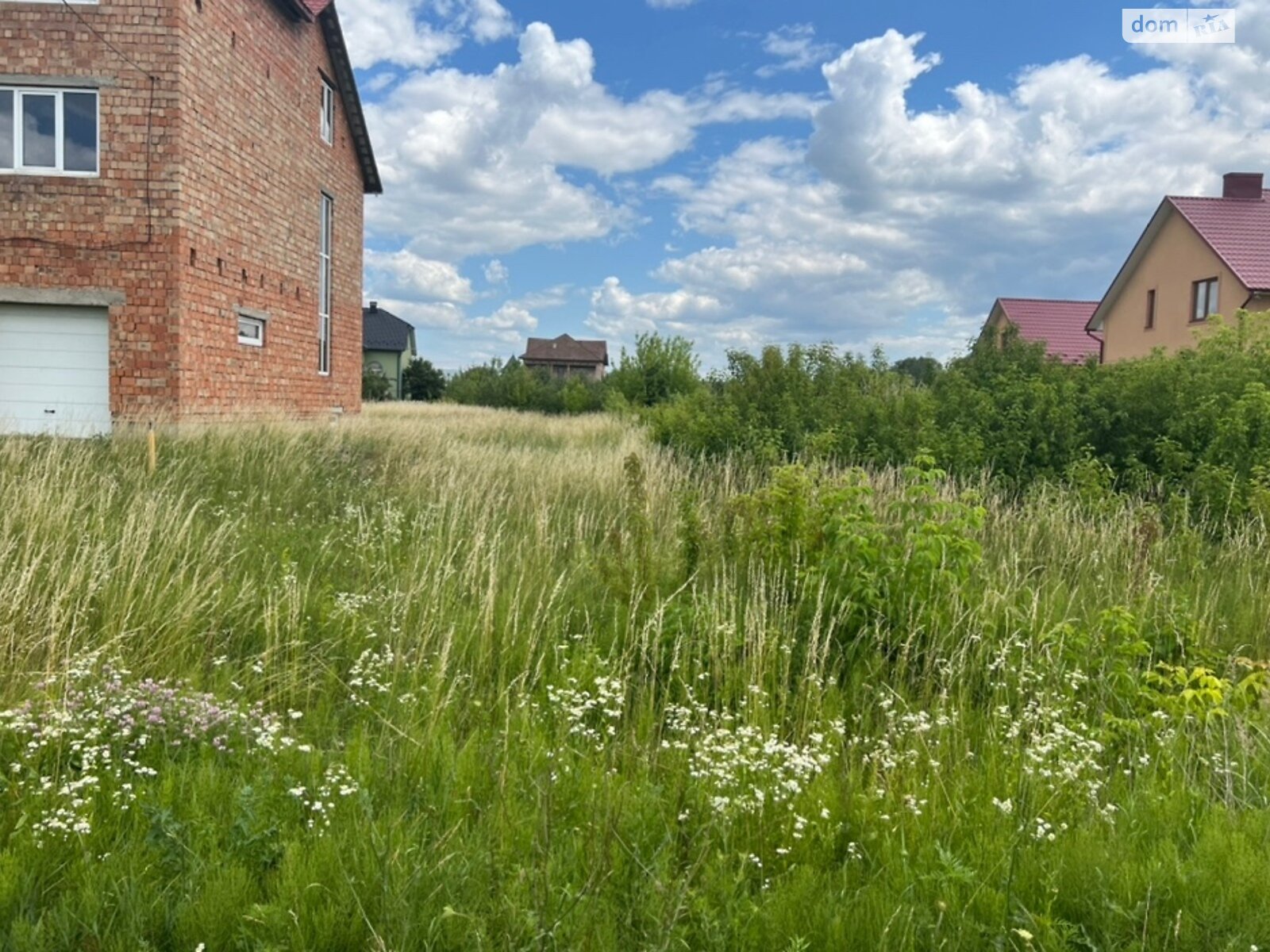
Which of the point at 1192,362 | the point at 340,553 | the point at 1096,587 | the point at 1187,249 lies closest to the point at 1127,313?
the point at 1187,249

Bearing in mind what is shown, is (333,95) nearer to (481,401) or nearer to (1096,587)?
(1096,587)

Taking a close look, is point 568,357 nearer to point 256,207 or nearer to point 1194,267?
point 1194,267

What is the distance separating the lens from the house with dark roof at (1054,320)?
142 ft

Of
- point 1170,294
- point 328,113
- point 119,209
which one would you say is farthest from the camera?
point 1170,294

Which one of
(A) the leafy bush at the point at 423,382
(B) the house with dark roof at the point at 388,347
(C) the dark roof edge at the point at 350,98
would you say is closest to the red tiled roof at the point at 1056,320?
(C) the dark roof edge at the point at 350,98

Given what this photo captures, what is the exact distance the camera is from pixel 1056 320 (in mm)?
45406

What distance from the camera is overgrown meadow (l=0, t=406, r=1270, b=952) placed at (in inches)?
92.2

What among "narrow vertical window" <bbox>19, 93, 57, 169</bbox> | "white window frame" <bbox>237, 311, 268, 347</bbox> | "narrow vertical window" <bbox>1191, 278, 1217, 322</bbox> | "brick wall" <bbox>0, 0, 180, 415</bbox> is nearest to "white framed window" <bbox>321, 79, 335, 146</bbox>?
"white window frame" <bbox>237, 311, 268, 347</bbox>

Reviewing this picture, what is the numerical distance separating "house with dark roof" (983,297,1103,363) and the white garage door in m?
40.6

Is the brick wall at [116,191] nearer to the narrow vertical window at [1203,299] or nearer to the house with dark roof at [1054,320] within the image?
the narrow vertical window at [1203,299]

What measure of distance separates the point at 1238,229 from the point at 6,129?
3462cm

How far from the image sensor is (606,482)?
33.9ft

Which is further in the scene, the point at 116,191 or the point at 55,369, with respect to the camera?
the point at 55,369

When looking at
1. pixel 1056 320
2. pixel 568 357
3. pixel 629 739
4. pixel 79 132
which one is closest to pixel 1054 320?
pixel 1056 320
